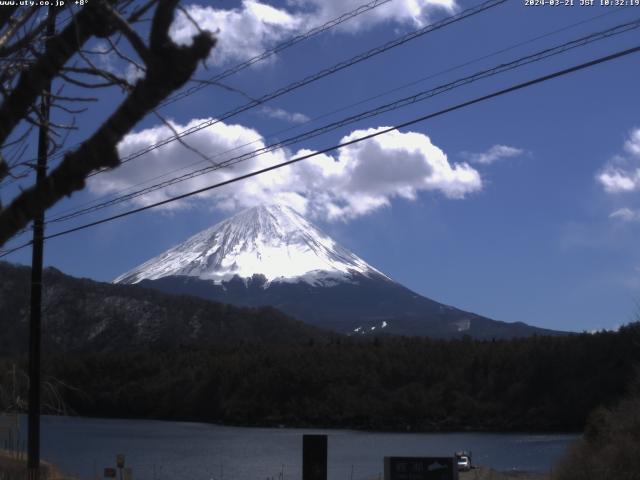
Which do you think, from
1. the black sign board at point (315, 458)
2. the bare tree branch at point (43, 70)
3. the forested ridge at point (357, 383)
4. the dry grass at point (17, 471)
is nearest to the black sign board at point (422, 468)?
the black sign board at point (315, 458)

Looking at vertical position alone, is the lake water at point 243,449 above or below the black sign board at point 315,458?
below

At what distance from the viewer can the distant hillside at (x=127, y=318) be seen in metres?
124

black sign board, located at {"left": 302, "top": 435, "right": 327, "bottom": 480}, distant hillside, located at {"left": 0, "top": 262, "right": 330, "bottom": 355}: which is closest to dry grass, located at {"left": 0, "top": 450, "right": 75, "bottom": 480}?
black sign board, located at {"left": 302, "top": 435, "right": 327, "bottom": 480}

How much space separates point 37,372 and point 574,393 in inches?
2525

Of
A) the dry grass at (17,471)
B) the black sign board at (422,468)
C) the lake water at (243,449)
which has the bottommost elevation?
the lake water at (243,449)

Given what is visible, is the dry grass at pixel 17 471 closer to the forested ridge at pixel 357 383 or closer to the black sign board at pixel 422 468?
the black sign board at pixel 422 468

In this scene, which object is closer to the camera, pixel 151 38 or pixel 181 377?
pixel 151 38

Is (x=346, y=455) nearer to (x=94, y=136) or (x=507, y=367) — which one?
(x=507, y=367)

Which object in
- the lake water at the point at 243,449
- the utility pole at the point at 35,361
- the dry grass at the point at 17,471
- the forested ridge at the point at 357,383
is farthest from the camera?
the forested ridge at the point at 357,383

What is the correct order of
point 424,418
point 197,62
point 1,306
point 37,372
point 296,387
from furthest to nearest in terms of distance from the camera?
point 1,306 → point 296,387 → point 424,418 → point 37,372 → point 197,62

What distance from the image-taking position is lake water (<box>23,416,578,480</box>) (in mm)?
41281

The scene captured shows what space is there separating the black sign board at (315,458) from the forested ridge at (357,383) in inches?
2678

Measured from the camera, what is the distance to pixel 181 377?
9594 centimetres

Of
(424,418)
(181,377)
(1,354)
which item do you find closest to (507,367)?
(424,418)
